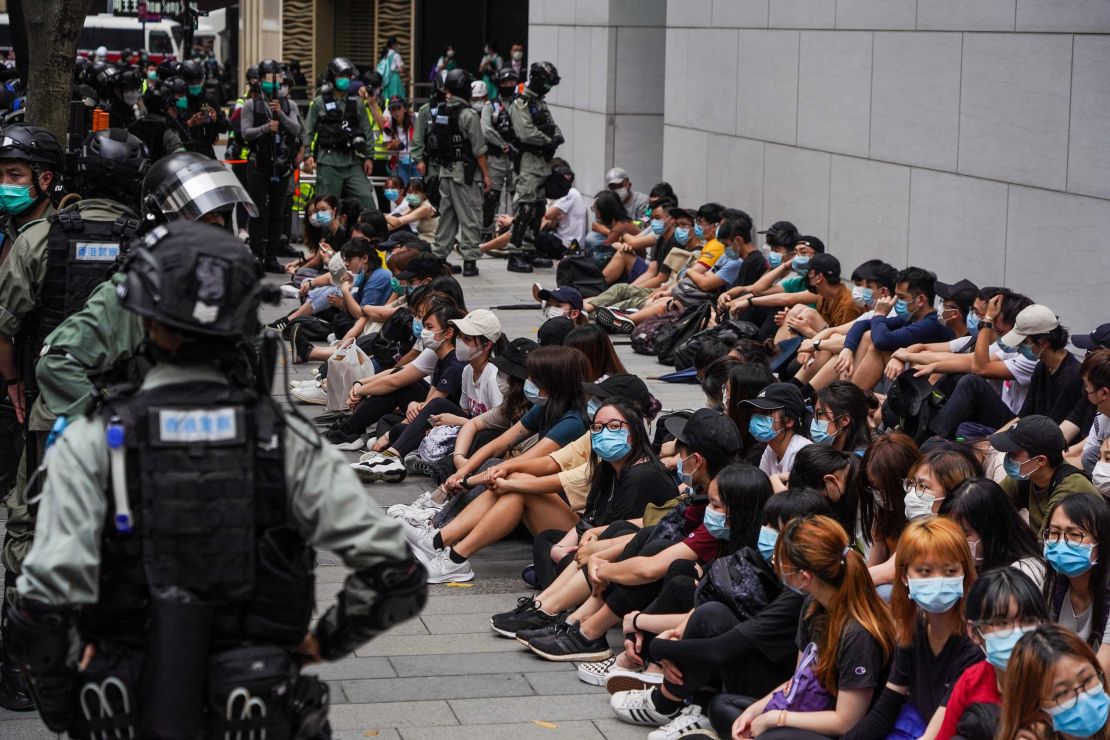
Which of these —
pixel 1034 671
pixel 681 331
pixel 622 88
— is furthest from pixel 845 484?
pixel 622 88

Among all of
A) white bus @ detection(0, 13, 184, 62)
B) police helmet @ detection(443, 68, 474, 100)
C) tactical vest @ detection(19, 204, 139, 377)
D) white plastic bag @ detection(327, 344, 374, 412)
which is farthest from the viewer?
white bus @ detection(0, 13, 184, 62)

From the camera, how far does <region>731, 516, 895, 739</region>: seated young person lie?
5230 millimetres

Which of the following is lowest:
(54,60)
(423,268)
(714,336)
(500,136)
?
(714,336)

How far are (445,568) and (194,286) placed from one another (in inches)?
179

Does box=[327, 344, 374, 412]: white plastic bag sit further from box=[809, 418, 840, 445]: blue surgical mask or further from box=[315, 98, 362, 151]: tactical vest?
box=[315, 98, 362, 151]: tactical vest

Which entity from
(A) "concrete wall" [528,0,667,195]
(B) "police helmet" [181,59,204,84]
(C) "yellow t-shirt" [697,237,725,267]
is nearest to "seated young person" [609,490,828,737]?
(C) "yellow t-shirt" [697,237,725,267]

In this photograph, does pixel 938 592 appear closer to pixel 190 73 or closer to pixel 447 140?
pixel 447 140

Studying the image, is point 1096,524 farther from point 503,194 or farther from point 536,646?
point 503,194

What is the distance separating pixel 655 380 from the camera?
1223 centimetres

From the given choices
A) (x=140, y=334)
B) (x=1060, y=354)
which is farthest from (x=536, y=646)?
(x=1060, y=354)

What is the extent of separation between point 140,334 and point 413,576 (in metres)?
1.99

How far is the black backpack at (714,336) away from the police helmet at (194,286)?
7.41m

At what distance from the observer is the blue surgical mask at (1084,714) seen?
4.24 meters

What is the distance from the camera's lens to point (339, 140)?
647 inches
